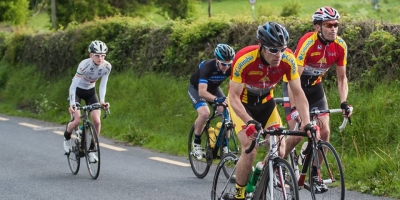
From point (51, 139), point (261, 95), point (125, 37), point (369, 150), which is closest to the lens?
point (261, 95)

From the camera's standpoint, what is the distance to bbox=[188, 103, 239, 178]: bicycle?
10.2 metres

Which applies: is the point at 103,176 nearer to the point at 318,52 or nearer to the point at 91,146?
the point at 91,146

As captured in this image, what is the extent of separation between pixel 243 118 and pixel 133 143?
8.39 meters

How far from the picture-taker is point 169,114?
1623cm

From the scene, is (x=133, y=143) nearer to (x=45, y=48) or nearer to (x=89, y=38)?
(x=89, y=38)

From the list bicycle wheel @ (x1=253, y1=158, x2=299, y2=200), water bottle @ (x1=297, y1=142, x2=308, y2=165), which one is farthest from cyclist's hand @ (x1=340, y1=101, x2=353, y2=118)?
bicycle wheel @ (x1=253, y1=158, x2=299, y2=200)

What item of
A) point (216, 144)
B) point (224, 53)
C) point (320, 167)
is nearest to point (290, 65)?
point (320, 167)

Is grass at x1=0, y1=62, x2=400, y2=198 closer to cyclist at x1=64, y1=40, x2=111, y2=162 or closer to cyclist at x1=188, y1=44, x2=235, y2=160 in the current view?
cyclist at x1=188, y1=44, x2=235, y2=160

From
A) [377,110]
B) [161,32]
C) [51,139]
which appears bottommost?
[51,139]

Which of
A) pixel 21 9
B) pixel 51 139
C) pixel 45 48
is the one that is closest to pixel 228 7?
pixel 21 9

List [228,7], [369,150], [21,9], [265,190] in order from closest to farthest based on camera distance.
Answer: [265,190] < [369,150] < [21,9] < [228,7]

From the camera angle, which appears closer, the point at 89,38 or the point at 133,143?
the point at 133,143

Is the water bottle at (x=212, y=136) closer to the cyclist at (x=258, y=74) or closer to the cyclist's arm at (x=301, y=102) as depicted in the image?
the cyclist at (x=258, y=74)

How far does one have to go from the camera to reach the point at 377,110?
35.5 feet
